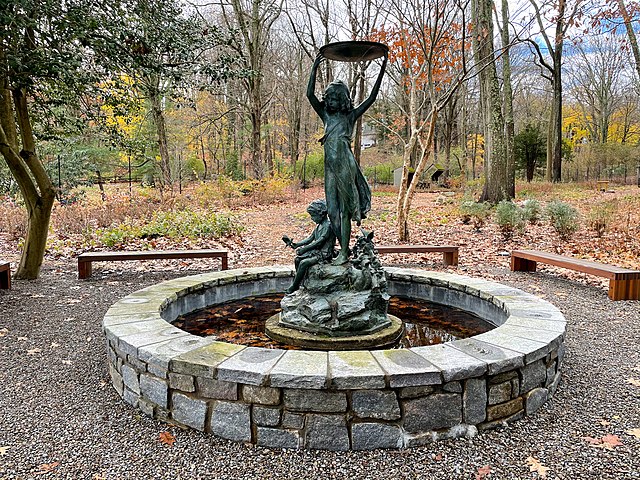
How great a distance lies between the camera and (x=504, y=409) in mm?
2980

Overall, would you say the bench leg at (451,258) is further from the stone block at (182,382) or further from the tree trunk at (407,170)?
the stone block at (182,382)

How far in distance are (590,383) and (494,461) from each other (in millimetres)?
1536

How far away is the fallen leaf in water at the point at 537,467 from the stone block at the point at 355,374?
929 mm

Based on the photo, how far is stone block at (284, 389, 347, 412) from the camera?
2.70 metres

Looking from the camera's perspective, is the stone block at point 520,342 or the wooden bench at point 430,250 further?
the wooden bench at point 430,250

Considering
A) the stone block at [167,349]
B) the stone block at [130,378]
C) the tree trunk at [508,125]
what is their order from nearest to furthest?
the stone block at [167,349] → the stone block at [130,378] → the tree trunk at [508,125]

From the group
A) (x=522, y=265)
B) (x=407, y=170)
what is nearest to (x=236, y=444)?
(x=522, y=265)

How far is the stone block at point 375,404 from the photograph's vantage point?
2705 millimetres

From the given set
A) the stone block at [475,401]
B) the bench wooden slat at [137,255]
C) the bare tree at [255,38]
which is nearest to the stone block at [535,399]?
the stone block at [475,401]

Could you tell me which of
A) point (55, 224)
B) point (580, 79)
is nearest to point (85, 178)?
point (55, 224)

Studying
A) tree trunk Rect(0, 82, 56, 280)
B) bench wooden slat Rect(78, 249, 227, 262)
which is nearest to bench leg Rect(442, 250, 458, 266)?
bench wooden slat Rect(78, 249, 227, 262)

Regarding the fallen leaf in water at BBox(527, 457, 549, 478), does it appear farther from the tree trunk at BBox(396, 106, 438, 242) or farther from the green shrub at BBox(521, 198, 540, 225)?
the green shrub at BBox(521, 198, 540, 225)

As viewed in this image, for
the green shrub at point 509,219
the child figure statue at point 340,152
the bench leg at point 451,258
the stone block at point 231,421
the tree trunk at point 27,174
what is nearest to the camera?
the stone block at point 231,421

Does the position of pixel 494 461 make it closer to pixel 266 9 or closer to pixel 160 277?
pixel 160 277
